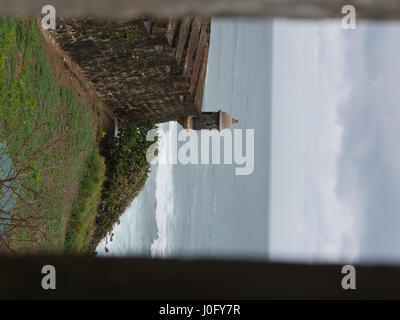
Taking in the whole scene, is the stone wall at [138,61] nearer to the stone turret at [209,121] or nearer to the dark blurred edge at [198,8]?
the stone turret at [209,121]

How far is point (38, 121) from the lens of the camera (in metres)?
8.81

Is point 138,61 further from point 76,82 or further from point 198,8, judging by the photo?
point 198,8

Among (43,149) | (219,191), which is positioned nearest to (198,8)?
(43,149)

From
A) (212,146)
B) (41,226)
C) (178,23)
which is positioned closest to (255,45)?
(212,146)

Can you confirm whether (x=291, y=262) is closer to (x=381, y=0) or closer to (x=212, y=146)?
(x=381, y=0)

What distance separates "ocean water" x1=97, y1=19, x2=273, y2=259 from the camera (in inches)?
594

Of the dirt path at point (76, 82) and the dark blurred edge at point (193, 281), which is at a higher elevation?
the dirt path at point (76, 82)

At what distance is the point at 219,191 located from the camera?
38.8 metres

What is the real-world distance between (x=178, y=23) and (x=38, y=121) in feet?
9.71

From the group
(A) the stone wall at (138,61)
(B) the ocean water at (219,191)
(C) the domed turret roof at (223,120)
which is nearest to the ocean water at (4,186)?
(B) the ocean water at (219,191)

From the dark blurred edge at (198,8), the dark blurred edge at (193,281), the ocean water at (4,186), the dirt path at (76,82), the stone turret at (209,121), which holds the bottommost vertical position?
the dark blurred edge at (193,281)

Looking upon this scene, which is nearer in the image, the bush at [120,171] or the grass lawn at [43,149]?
the grass lawn at [43,149]

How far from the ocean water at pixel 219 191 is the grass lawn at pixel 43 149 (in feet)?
4.75

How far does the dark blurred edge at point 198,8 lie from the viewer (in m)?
1.55
